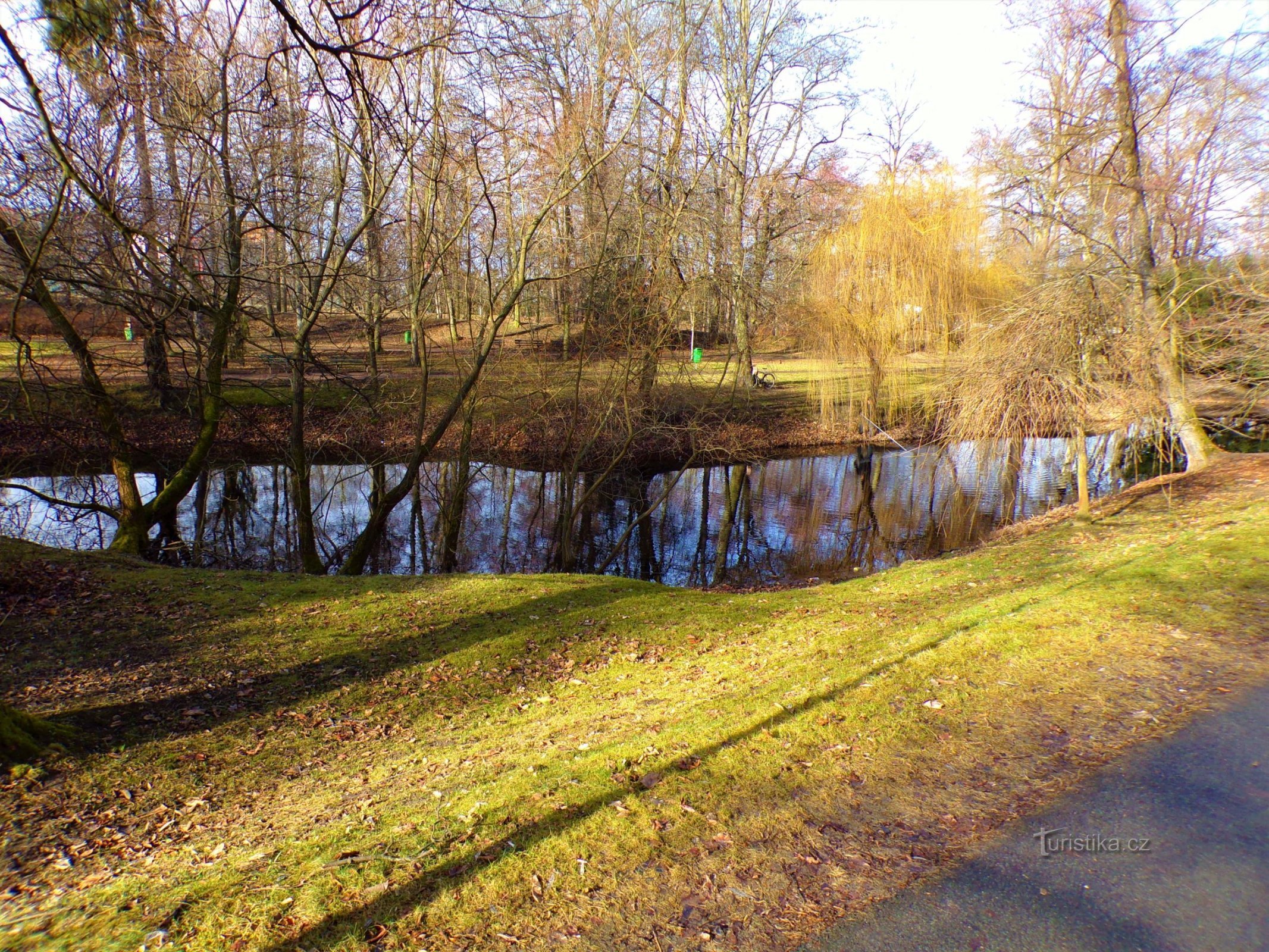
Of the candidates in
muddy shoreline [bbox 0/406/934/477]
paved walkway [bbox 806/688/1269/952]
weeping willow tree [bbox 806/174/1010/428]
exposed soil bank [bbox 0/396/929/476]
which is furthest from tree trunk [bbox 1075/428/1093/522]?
weeping willow tree [bbox 806/174/1010/428]

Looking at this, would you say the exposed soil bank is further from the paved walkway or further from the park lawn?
the paved walkway

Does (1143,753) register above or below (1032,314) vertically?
below

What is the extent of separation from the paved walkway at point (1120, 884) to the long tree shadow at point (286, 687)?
4438 millimetres

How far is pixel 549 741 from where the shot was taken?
509cm

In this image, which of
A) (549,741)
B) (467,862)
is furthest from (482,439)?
(467,862)

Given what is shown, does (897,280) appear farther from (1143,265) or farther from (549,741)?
(549,741)

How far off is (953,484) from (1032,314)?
34.6 ft

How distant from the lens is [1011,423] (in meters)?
11.1

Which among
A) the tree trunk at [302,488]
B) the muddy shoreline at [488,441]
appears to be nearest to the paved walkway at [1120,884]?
the tree trunk at [302,488]

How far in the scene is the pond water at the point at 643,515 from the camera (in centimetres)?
1484

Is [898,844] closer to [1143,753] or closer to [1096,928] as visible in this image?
[1096,928]

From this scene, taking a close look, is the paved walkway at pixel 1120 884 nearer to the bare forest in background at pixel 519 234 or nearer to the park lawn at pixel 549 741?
the park lawn at pixel 549 741

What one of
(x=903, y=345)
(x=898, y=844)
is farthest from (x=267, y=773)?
(x=903, y=345)

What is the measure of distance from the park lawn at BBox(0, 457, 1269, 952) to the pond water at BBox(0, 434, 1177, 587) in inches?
200
